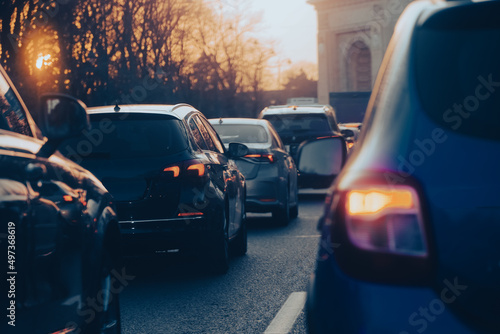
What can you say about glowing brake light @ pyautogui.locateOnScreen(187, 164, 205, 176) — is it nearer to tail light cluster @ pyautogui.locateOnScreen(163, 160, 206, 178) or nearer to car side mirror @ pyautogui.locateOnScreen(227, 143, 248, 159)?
tail light cluster @ pyautogui.locateOnScreen(163, 160, 206, 178)

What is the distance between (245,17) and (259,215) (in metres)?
52.7

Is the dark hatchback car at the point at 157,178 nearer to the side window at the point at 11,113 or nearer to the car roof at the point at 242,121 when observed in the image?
the side window at the point at 11,113

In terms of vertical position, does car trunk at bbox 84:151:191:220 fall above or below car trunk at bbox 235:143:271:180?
above

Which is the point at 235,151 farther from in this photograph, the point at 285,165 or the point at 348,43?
the point at 348,43

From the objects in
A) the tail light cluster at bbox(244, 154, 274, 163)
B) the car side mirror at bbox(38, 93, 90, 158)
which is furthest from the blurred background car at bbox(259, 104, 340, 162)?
the car side mirror at bbox(38, 93, 90, 158)

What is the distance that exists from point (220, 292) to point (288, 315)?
1245 millimetres

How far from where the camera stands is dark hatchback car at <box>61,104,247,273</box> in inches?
310

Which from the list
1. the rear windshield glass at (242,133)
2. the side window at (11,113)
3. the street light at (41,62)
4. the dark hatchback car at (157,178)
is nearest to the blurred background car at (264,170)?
the rear windshield glass at (242,133)

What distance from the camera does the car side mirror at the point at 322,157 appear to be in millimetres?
3963

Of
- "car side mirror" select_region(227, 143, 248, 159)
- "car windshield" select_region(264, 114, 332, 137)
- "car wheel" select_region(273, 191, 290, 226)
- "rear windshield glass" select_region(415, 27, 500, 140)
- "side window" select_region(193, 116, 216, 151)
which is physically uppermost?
"rear windshield glass" select_region(415, 27, 500, 140)

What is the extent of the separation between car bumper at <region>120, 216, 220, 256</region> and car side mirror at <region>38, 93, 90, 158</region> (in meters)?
4.12

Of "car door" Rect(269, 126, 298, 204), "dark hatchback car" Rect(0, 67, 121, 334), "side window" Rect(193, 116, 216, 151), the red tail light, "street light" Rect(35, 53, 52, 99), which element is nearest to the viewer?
"dark hatchback car" Rect(0, 67, 121, 334)

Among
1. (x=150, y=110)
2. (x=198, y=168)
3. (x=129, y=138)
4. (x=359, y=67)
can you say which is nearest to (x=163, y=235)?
(x=198, y=168)

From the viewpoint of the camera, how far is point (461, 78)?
2.76 m
